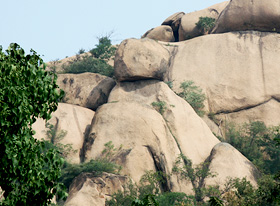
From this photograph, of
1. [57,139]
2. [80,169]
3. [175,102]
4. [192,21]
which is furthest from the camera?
[192,21]

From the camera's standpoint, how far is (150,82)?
3047 cm

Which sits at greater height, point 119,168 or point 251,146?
point 119,168

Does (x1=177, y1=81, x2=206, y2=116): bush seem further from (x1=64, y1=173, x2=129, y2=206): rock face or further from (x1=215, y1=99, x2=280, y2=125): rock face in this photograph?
(x1=64, y1=173, x2=129, y2=206): rock face

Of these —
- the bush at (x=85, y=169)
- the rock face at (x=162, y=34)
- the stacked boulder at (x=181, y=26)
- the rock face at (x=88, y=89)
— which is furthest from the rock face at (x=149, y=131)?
the rock face at (x=162, y=34)

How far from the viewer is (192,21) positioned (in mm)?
40156

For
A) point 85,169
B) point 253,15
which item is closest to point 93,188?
point 85,169

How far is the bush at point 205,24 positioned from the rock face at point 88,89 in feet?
33.6

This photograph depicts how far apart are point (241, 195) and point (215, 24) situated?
17.5m

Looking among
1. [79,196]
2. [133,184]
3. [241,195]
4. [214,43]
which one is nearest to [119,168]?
[133,184]

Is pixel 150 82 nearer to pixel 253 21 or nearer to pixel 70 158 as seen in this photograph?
pixel 70 158

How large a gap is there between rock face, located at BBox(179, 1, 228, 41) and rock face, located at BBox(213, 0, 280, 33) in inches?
170

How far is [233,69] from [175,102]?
6.22 m

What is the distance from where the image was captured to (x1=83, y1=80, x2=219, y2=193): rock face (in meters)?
25.6

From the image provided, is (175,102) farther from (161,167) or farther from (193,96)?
(161,167)
